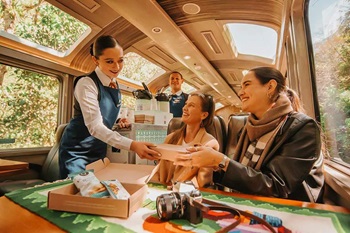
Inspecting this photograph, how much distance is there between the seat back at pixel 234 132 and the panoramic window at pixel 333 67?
0.66 metres

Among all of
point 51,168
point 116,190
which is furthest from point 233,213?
point 51,168

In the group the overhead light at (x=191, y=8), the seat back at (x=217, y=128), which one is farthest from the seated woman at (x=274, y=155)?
the overhead light at (x=191, y=8)

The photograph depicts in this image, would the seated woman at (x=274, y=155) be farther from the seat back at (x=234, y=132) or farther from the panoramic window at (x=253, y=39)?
the panoramic window at (x=253, y=39)

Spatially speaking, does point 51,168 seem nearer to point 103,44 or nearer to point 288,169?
point 103,44

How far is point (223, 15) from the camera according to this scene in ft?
10.3

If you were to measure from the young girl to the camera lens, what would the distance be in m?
0.51

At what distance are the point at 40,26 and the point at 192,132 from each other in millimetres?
3108

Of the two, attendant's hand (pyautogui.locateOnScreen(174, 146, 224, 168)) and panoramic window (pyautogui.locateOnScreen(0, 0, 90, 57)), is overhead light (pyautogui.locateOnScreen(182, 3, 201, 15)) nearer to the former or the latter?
panoramic window (pyautogui.locateOnScreen(0, 0, 90, 57))

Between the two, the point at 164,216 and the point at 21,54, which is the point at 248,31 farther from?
the point at 164,216

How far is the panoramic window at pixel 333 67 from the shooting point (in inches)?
51.7

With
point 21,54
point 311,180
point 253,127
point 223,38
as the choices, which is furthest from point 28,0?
point 311,180

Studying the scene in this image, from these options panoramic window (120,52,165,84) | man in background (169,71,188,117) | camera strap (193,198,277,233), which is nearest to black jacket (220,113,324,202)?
camera strap (193,198,277,233)

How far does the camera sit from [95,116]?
1.36 metres

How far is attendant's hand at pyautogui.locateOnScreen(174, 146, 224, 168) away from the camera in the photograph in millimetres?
1020
